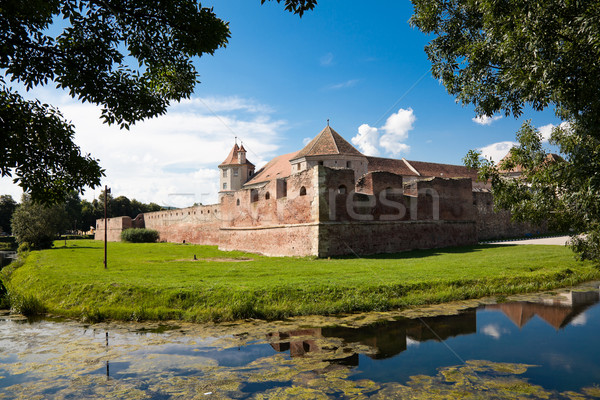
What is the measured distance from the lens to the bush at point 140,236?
1646 inches

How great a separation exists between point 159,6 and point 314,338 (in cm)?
594

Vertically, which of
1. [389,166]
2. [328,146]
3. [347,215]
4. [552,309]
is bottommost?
[552,309]

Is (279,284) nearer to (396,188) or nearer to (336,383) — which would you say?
(336,383)

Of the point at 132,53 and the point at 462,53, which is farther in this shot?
the point at 462,53

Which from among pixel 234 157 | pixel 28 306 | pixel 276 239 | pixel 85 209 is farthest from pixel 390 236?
pixel 85 209

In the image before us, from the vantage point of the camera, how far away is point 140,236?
1650 inches

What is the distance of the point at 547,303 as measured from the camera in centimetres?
918

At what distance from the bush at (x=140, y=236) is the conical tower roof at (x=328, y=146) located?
784 inches

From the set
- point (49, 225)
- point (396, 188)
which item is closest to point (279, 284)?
point (396, 188)

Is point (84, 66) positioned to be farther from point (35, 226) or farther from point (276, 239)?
point (35, 226)

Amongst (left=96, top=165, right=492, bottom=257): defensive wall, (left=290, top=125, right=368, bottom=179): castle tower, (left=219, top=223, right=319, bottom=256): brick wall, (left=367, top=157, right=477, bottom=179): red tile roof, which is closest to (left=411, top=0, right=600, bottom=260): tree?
(left=96, top=165, right=492, bottom=257): defensive wall

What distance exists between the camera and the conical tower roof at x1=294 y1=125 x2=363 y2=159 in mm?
34750

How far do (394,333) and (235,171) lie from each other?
158 feet

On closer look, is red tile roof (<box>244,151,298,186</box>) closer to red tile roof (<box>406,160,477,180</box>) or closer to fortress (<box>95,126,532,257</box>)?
red tile roof (<box>406,160,477,180</box>)
